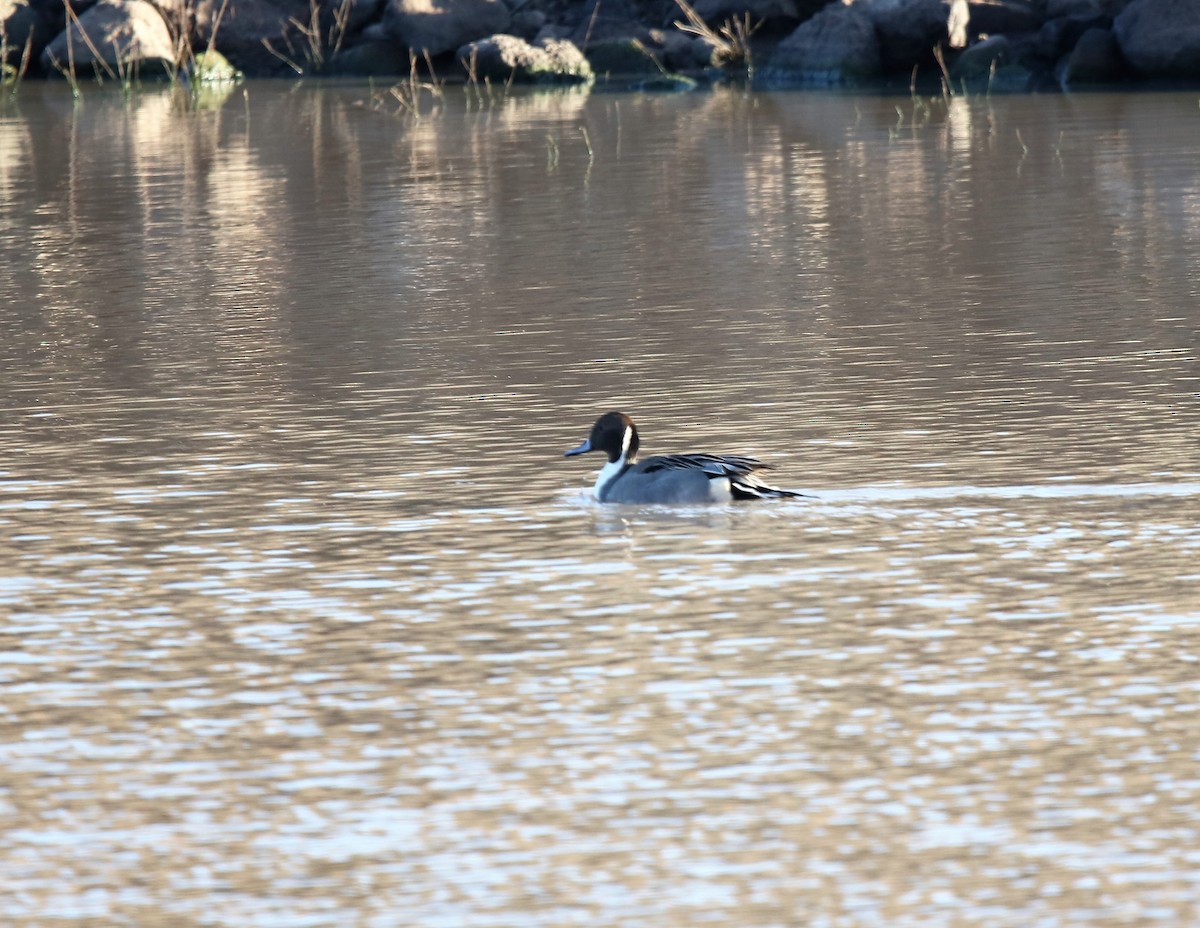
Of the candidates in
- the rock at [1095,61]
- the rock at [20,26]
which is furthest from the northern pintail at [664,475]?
the rock at [20,26]

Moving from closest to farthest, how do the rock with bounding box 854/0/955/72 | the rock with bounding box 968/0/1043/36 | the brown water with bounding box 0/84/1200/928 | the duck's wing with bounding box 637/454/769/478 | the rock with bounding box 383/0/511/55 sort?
the brown water with bounding box 0/84/1200/928, the duck's wing with bounding box 637/454/769/478, the rock with bounding box 854/0/955/72, the rock with bounding box 968/0/1043/36, the rock with bounding box 383/0/511/55

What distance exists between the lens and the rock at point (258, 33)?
41438mm

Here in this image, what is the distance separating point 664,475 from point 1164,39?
84.9 ft

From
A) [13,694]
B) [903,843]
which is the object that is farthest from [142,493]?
[903,843]

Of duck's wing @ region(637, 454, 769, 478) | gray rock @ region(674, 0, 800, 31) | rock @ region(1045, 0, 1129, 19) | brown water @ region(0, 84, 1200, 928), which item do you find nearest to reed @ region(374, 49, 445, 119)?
gray rock @ region(674, 0, 800, 31)

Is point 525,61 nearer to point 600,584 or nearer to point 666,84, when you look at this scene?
point 666,84

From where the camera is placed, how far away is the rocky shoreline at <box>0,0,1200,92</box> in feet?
115

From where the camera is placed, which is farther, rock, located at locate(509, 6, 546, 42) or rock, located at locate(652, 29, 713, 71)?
rock, located at locate(509, 6, 546, 42)

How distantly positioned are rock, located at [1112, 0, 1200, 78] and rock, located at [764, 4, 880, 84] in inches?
177

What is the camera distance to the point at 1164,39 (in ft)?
110

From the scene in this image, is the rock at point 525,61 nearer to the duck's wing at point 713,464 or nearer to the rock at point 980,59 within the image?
the rock at point 980,59

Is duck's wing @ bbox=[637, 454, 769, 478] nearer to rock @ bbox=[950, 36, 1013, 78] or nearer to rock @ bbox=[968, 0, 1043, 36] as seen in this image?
rock @ bbox=[950, 36, 1013, 78]

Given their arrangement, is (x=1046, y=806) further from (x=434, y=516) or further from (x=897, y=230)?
(x=897, y=230)

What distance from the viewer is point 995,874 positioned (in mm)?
5828
